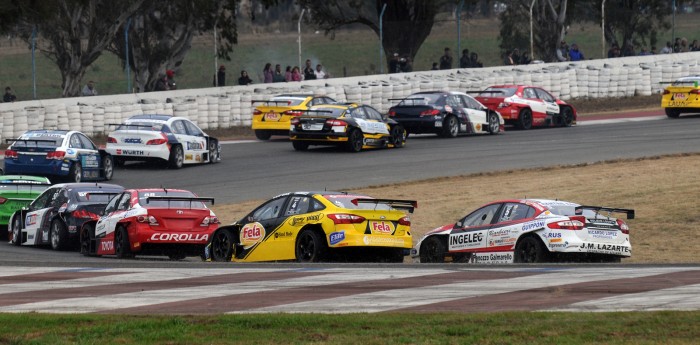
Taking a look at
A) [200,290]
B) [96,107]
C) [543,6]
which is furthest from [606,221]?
[543,6]

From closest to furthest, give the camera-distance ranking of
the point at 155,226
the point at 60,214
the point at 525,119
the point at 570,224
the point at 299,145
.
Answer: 1. the point at 570,224
2. the point at 155,226
3. the point at 60,214
4. the point at 299,145
5. the point at 525,119

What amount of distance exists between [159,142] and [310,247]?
45.0 feet

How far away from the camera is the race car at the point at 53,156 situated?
28766mm

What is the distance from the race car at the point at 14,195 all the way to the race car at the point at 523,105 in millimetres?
16910

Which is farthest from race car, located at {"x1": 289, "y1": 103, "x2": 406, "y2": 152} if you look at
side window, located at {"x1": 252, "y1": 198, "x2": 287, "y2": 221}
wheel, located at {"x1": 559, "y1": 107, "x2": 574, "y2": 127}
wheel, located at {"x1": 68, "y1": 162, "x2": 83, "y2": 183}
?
side window, located at {"x1": 252, "y1": 198, "x2": 287, "y2": 221}

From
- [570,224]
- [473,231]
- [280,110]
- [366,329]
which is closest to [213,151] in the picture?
[280,110]

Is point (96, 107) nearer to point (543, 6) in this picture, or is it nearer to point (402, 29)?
point (402, 29)

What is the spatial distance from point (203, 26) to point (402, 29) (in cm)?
724

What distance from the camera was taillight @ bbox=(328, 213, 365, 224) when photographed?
18.0 metres

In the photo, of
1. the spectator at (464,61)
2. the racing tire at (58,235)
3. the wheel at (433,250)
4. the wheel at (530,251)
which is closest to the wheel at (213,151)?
the racing tire at (58,235)

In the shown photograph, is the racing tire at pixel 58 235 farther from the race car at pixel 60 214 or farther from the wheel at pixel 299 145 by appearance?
the wheel at pixel 299 145

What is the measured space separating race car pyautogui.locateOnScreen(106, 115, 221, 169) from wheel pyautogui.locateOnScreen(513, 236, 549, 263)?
14848 mm

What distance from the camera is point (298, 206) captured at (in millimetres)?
18688

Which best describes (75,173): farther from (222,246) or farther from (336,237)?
(336,237)
